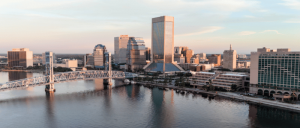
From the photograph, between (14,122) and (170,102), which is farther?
(170,102)

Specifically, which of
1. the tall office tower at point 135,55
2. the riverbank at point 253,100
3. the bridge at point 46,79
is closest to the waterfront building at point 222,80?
the riverbank at point 253,100

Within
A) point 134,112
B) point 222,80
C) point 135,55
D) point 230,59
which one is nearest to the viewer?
point 134,112

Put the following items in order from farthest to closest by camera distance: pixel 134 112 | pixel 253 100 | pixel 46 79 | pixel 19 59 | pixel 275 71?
pixel 19 59 → pixel 46 79 → pixel 275 71 → pixel 253 100 → pixel 134 112

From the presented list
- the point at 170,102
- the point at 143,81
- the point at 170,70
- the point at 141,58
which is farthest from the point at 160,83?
the point at 141,58

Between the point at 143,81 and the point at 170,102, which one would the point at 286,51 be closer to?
the point at 170,102

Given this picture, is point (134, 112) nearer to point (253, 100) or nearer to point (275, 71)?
point (253, 100)

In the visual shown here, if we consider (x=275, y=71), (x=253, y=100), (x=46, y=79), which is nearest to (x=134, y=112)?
(x=253, y=100)
